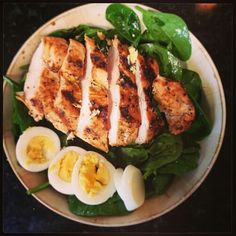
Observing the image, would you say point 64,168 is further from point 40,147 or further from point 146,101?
point 146,101

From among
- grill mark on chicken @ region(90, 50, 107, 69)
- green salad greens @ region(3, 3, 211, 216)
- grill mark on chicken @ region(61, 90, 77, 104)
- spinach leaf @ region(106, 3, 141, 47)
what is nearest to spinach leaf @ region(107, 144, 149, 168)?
green salad greens @ region(3, 3, 211, 216)

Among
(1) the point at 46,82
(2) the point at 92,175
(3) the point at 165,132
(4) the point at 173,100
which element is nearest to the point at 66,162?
(2) the point at 92,175

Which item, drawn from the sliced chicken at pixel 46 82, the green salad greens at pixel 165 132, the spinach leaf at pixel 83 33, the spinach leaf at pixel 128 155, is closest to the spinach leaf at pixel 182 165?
the green salad greens at pixel 165 132

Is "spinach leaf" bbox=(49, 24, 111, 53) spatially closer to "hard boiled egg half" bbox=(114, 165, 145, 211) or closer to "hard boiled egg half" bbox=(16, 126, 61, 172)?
"hard boiled egg half" bbox=(16, 126, 61, 172)

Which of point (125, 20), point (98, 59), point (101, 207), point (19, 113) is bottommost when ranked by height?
point (101, 207)

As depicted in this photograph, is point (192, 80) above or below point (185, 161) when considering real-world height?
above

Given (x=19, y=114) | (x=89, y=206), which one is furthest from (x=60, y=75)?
(x=89, y=206)

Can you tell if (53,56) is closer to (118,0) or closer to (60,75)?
(60,75)
